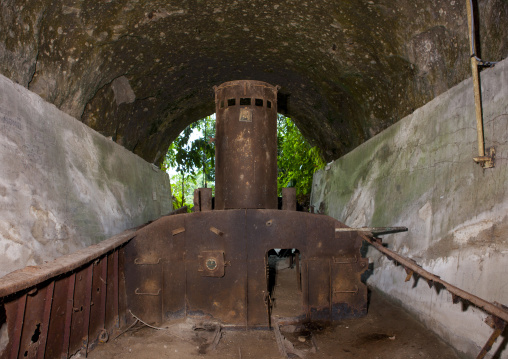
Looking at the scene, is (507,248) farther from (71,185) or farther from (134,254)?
(71,185)

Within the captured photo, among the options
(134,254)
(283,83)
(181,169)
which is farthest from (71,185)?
(181,169)

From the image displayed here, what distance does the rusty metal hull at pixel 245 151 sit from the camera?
4.63 m

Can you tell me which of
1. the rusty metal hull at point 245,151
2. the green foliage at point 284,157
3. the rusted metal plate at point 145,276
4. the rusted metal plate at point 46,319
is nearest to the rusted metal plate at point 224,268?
the rusted metal plate at point 145,276

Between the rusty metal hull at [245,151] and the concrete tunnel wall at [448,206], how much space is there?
1.63m

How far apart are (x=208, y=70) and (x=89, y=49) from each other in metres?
2.80

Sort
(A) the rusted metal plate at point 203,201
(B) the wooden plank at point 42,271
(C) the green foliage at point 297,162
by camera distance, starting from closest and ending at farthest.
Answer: (B) the wooden plank at point 42,271, (A) the rusted metal plate at point 203,201, (C) the green foliage at point 297,162

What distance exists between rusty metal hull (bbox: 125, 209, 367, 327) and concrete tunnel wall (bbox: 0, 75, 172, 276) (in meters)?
0.71

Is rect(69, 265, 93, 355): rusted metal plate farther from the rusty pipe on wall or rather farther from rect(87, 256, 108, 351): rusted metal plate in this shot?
the rusty pipe on wall

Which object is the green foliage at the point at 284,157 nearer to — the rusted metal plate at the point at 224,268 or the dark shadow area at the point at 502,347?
the rusted metal plate at the point at 224,268

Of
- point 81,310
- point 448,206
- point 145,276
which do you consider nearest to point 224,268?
point 145,276

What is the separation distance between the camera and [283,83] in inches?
290

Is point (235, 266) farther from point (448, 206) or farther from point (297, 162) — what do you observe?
point (297, 162)

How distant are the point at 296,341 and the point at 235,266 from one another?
3.22 feet

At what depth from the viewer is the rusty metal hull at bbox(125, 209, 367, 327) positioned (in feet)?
13.1
